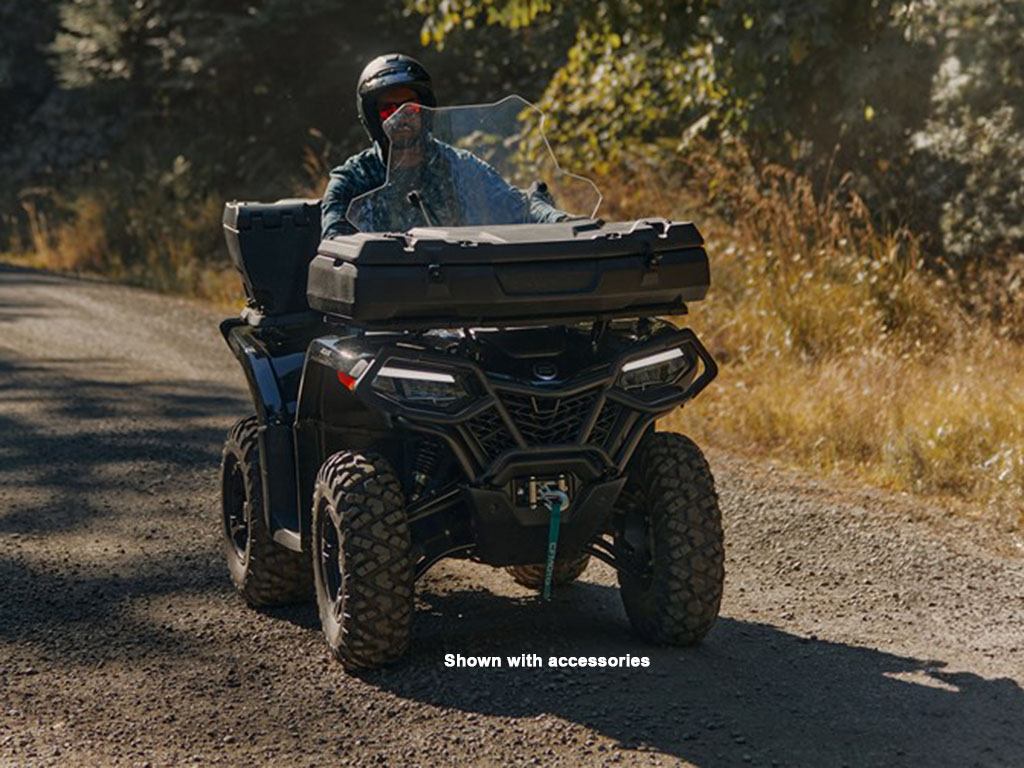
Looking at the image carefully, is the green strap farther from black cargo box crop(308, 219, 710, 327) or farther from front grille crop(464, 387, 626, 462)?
black cargo box crop(308, 219, 710, 327)

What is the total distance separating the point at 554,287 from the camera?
17.1 ft

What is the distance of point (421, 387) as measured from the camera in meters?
5.29

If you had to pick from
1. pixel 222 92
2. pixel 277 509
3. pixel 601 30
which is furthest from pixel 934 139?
pixel 222 92

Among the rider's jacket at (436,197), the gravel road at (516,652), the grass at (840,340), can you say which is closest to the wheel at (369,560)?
the gravel road at (516,652)

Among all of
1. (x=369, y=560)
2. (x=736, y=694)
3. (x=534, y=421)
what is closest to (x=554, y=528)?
(x=534, y=421)

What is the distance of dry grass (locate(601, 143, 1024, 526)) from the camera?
8.56 m

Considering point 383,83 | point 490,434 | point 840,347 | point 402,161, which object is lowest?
point 840,347

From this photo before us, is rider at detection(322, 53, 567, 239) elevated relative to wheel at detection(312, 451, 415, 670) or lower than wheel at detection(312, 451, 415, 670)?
elevated

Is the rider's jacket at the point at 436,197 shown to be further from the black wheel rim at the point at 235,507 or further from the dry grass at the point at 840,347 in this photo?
the dry grass at the point at 840,347

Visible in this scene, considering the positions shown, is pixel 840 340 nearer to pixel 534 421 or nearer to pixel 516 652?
pixel 516 652

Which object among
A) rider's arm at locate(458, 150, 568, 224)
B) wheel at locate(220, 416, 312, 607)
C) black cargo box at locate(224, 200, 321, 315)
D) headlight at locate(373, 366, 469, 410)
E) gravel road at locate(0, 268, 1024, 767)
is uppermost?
rider's arm at locate(458, 150, 568, 224)

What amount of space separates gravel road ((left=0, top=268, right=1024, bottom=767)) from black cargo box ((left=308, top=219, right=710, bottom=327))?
121 cm

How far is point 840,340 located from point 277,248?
5430 millimetres

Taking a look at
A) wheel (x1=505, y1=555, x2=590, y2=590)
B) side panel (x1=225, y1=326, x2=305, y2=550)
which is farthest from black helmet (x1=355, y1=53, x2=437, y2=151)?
wheel (x1=505, y1=555, x2=590, y2=590)
